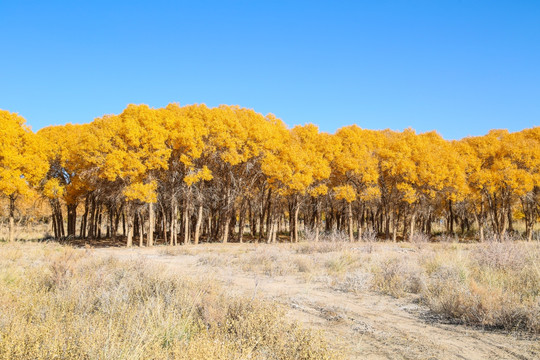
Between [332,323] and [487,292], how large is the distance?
363cm

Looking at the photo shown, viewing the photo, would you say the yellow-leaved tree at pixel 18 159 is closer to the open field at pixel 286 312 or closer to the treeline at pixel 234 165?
the treeline at pixel 234 165

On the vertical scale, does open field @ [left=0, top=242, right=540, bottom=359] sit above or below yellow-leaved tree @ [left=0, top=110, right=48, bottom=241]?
below

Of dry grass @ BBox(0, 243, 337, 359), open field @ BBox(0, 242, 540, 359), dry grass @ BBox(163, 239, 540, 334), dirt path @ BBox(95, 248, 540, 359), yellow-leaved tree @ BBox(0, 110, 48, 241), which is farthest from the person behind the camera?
yellow-leaved tree @ BBox(0, 110, 48, 241)

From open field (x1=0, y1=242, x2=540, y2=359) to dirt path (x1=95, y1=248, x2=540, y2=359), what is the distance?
1.0 inches

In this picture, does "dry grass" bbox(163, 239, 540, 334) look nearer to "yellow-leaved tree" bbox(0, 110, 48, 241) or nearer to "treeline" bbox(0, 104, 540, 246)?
"treeline" bbox(0, 104, 540, 246)

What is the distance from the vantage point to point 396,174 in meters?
34.9

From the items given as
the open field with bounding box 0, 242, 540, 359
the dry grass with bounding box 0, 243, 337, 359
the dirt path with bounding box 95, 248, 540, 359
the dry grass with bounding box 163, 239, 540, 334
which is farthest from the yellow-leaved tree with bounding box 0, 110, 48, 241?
the dirt path with bounding box 95, 248, 540, 359

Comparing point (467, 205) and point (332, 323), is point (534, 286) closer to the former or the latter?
point (332, 323)

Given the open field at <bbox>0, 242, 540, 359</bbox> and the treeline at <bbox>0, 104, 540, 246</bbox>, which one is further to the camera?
the treeline at <bbox>0, 104, 540, 246</bbox>

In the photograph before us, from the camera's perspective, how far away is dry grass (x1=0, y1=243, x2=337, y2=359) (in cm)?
423

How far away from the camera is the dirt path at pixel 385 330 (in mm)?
5754

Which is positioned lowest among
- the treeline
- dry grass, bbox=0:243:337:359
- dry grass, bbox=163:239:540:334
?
dry grass, bbox=163:239:540:334

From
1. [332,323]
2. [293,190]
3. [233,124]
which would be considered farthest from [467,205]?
[332,323]

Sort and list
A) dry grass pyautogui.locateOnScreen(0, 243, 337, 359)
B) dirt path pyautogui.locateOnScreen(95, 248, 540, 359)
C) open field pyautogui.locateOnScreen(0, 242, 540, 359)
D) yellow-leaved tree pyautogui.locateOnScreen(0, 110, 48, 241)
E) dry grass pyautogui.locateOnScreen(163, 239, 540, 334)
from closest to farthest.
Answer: dry grass pyautogui.locateOnScreen(0, 243, 337, 359) < open field pyautogui.locateOnScreen(0, 242, 540, 359) < dirt path pyautogui.locateOnScreen(95, 248, 540, 359) < dry grass pyautogui.locateOnScreen(163, 239, 540, 334) < yellow-leaved tree pyautogui.locateOnScreen(0, 110, 48, 241)
